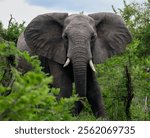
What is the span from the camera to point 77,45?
7227 mm

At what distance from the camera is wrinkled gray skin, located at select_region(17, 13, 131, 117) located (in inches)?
287

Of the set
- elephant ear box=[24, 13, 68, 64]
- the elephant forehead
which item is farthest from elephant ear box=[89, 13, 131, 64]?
elephant ear box=[24, 13, 68, 64]

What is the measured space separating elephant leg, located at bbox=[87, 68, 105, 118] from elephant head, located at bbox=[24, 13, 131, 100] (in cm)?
24

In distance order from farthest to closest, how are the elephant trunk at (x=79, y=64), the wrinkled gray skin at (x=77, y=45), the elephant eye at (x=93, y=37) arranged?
1. the elephant eye at (x=93, y=37)
2. the wrinkled gray skin at (x=77, y=45)
3. the elephant trunk at (x=79, y=64)

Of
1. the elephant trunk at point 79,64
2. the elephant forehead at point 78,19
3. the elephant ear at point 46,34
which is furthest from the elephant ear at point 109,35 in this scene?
the elephant trunk at point 79,64

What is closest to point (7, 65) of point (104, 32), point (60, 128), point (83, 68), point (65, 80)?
point (60, 128)

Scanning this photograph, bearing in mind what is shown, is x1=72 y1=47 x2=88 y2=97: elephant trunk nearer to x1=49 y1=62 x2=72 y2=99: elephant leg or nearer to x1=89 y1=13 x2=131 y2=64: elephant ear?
x1=49 y1=62 x2=72 y2=99: elephant leg

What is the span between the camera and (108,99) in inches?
331

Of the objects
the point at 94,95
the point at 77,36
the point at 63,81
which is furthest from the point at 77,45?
the point at 94,95

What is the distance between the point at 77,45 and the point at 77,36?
19 centimetres

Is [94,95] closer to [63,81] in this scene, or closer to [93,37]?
[63,81]

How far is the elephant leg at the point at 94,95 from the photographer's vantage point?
7.93 meters

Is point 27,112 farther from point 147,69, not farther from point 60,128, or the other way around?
point 147,69

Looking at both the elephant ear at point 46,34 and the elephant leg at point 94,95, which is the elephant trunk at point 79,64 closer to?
the elephant leg at point 94,95
